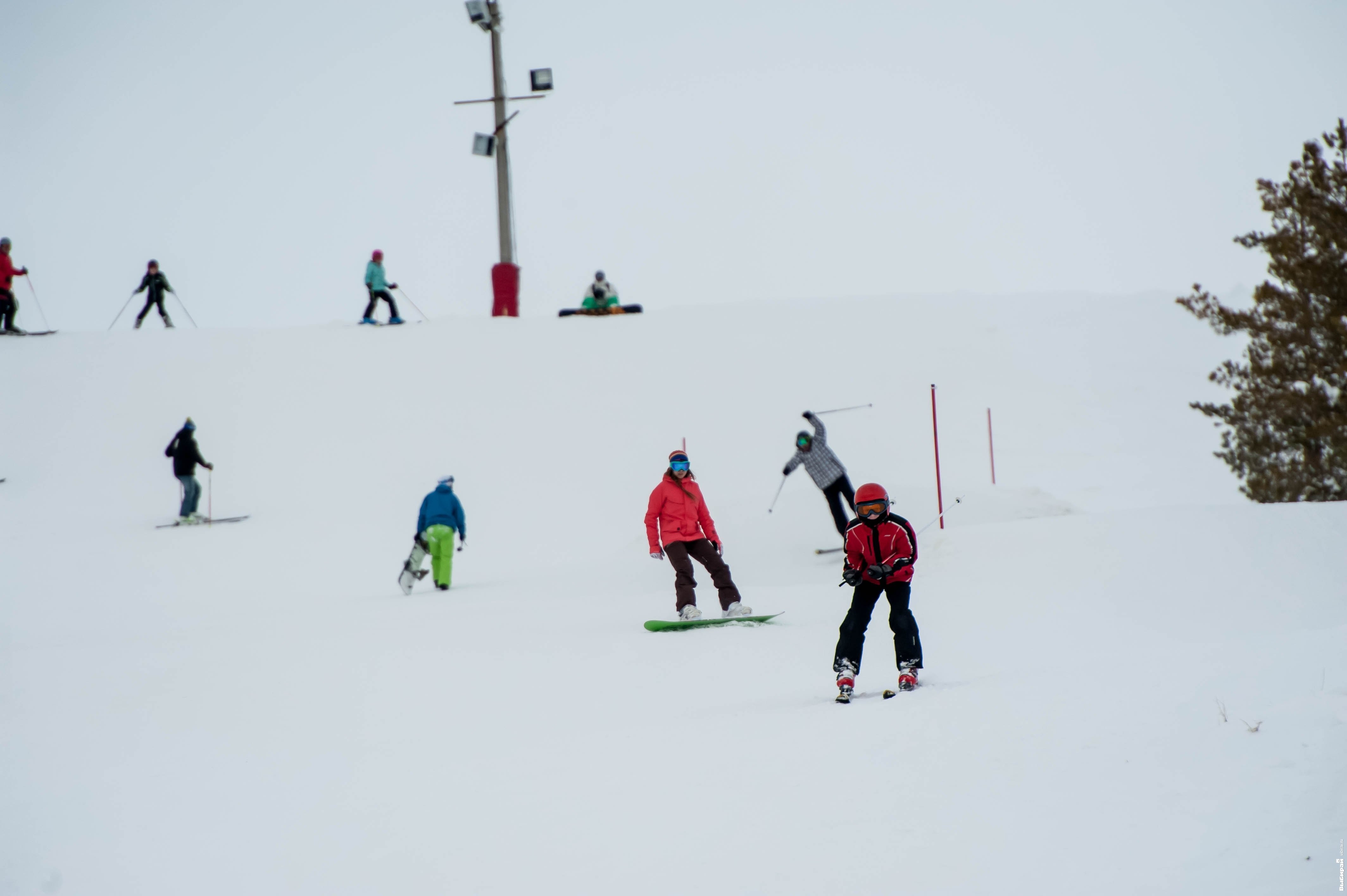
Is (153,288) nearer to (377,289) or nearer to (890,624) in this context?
(377,289)

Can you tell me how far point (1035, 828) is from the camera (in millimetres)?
3918

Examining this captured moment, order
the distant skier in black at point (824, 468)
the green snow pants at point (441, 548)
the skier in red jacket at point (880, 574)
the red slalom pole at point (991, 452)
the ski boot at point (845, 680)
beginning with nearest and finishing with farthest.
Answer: the ski boot at point (845, 680)
the skier in red jacket at point (880, 574)
the distant skier in black at point (824, 468)
the green snow pants at point (441, 548)
the red slalom pole at point (991, 452)

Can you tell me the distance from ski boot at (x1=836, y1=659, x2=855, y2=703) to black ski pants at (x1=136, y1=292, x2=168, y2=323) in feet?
67.8

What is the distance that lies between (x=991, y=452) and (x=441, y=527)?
9.45 m

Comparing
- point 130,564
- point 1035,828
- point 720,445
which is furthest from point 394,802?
point 720,445

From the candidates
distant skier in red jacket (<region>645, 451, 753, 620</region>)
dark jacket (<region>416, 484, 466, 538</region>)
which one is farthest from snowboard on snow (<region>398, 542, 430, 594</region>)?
distant skier in red jacket (<region>645, 451, 753, 620</region>)

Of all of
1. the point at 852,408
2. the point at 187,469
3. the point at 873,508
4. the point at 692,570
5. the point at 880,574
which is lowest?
the point at 692,570

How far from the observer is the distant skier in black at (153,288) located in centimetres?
2253

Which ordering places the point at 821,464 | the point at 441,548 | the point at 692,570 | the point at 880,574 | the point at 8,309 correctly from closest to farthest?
the point at 880,574 < the point at 692,570 < the point at 821,464 < the point at 441,548 < the point at 8,309

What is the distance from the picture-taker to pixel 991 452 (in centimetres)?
1806

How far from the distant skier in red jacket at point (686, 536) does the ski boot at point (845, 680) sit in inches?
122

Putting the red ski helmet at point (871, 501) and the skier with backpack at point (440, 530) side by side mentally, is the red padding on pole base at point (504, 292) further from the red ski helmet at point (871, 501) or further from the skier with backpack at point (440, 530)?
the red ski helmet at point (871, 501)

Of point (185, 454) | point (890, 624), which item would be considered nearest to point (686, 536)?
point (890, 624)

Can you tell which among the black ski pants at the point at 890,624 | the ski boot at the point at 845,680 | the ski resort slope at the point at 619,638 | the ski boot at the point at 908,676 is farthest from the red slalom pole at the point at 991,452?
the ski boot at the point at 845,680
